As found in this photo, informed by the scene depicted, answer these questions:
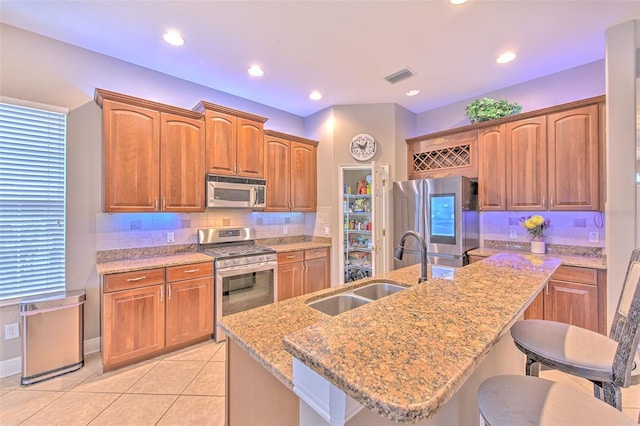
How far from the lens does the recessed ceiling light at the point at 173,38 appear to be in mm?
2389

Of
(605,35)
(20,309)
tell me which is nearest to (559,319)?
(605,35)

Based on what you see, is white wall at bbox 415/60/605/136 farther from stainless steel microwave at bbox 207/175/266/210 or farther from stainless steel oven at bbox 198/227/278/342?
stainless steel oven at bbox 198/227/278/342

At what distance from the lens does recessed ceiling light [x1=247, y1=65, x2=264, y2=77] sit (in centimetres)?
297

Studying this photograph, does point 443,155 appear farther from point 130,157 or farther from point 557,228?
point 130,157

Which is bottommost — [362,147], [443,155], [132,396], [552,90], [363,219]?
[132,396]

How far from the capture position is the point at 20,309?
7.37ft

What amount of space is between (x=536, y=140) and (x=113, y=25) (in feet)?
14.1

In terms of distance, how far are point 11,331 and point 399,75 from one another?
4524 millimetres

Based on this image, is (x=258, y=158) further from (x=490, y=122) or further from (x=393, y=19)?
(x=490, y=122)

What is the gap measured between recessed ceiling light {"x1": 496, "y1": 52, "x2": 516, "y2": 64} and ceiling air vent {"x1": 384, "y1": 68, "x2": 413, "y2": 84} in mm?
877

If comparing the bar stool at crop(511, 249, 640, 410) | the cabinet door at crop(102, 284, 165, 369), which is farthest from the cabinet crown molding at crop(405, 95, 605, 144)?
the cabinet door at crop(102, 284, 165, 369)

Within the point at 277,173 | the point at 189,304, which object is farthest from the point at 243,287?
the point at 277,173

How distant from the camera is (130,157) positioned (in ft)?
8.58

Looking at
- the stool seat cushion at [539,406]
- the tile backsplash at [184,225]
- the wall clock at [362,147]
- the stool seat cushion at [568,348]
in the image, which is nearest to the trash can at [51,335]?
the tile backsplash at [184,225]
